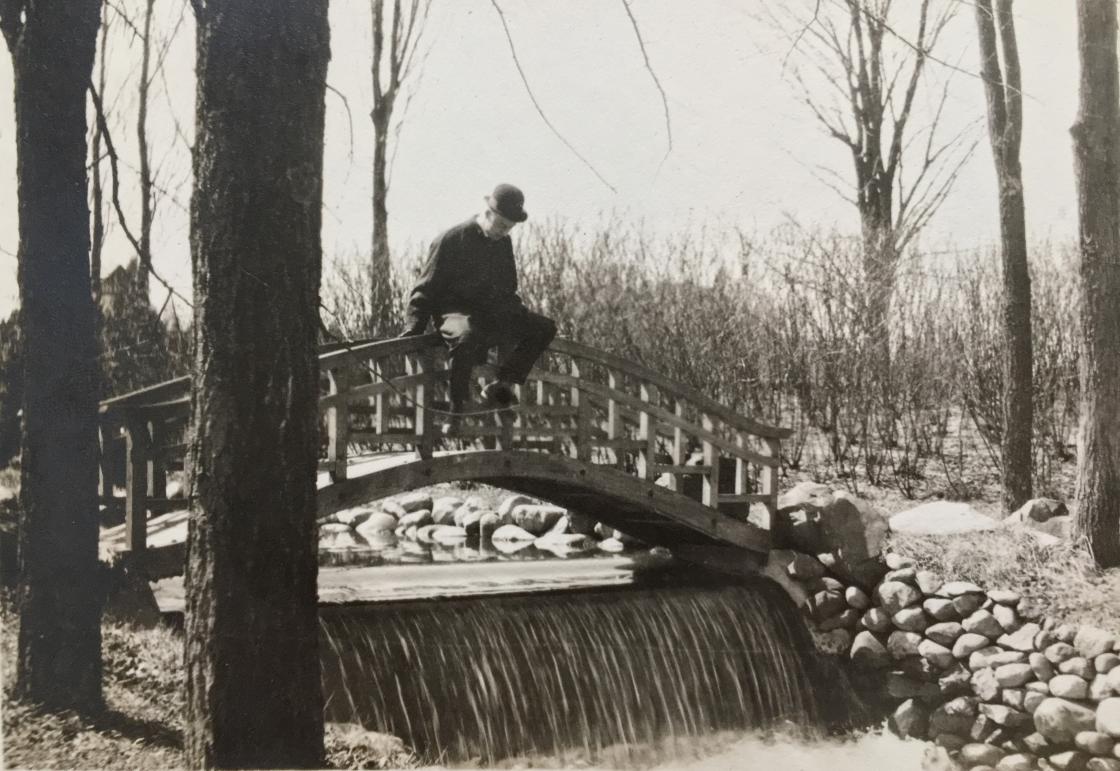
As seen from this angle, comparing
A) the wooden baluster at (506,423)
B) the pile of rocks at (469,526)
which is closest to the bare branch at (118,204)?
the wooden baluster at (506,423)

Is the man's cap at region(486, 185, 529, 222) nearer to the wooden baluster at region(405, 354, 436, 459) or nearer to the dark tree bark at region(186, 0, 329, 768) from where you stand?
the wooden baluster at region(405, 354, 436, 459)

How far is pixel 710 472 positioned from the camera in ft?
25.8

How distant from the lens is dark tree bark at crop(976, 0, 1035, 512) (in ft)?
23.7

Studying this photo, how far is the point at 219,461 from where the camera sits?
292 cm

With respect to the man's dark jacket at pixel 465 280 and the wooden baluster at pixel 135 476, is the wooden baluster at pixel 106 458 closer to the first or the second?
the wooden baluster at pixel 135 476

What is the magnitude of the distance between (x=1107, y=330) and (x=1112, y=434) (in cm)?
59

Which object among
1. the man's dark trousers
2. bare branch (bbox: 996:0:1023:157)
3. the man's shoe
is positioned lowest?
the man's shoe

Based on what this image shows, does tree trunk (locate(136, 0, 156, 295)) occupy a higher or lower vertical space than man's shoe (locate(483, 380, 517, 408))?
higher

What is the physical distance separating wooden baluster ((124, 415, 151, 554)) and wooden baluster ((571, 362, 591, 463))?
2.72m

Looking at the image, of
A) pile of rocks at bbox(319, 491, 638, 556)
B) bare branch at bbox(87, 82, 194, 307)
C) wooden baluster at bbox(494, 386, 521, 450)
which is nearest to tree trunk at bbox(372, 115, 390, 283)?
wooden baluster at bbox(494, 386, 521, 450)

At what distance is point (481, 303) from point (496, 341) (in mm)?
242

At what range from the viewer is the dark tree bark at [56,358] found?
13.9 ft

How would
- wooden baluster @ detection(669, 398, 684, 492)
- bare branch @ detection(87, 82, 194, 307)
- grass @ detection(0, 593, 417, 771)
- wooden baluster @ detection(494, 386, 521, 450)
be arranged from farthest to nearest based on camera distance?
wooden baluster @ detection(669, 398, 684, 492), wooden baluster @ detection(494, 386, 521, 450), grass @ detection(0, 593, 417, 771), bare branch @ detection(87, 82, 194, 307)

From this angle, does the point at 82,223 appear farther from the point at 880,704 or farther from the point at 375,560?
the point at 880,704
